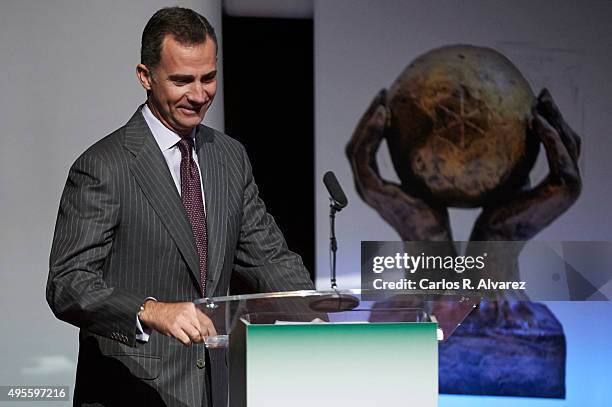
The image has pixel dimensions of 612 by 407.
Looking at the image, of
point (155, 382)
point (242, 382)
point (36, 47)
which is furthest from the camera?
point (36, 47)

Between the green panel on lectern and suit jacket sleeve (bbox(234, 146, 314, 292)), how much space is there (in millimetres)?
754

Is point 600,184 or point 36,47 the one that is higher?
point 36,47

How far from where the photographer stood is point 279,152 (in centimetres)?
501

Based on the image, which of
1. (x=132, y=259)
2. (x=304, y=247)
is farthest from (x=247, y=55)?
(x=132, y=259)

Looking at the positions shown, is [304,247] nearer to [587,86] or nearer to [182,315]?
[587,86]

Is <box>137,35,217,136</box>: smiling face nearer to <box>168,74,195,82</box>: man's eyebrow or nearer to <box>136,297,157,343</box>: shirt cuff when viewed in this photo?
<box>168,74,195,82</box>: man's eyebrow

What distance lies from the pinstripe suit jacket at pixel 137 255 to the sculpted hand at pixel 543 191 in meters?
2.69

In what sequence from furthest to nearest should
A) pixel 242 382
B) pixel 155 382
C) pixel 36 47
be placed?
pixel 36 47 < pixel 155 382 < pixel 242 382

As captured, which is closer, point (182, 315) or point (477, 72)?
point (182, 315)

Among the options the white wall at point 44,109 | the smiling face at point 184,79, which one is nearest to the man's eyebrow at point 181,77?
the smiling face at point 184,79

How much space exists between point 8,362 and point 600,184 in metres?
2.90

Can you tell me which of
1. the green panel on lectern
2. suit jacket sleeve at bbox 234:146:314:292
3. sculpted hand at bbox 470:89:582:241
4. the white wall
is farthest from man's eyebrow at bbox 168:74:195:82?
sculpted hand at bbox 470:89:582:241

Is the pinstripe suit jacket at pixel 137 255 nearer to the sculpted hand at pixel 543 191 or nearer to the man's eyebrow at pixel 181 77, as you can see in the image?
the man's eyebrow at pixel 181 77

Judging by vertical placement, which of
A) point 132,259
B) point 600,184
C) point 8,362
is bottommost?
point 8,362
